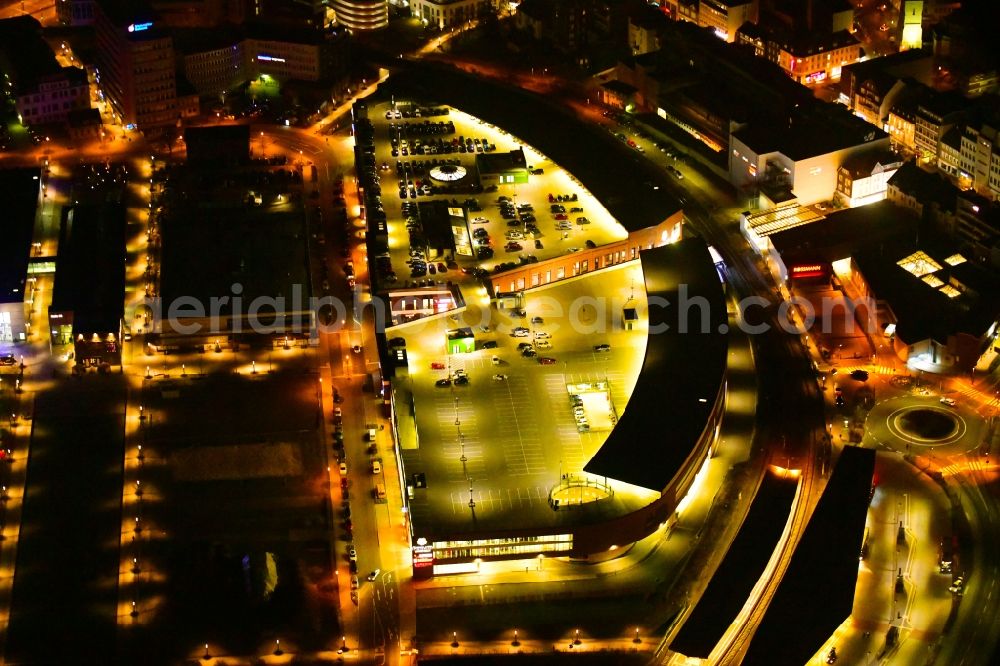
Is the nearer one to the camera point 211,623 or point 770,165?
point 211,623

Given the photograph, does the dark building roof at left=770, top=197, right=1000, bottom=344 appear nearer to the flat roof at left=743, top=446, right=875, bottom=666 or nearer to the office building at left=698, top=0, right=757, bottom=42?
the flat roof at left=743, top=446, right=875, bottom=666

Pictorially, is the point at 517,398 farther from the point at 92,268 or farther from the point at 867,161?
the point at 867,161

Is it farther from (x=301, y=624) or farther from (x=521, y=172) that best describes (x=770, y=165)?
(x=301, y=624)

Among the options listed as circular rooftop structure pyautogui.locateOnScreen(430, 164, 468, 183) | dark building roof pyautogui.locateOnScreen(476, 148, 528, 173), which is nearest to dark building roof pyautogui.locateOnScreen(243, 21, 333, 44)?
circular rooftop structure pyautogui.locateOnScreen(430, 164, 468, 183)

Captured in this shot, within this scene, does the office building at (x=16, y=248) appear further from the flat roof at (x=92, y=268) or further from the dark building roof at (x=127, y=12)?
the dark building roof at (x=127, y=12)

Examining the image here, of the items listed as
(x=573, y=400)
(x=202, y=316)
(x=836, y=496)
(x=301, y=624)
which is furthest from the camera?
(x=202, y=316)

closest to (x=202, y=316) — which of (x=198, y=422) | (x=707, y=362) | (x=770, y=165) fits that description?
(x=198, y=422)
